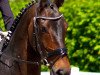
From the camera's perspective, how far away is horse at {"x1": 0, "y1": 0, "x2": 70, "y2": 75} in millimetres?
5977

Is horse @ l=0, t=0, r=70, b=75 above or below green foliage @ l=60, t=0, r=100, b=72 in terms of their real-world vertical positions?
above

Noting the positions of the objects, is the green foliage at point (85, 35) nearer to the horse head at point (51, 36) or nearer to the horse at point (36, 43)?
the horse at point (36, 43)

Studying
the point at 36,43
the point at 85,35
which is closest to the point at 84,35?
the point at 85,35

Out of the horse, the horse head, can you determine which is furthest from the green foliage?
the horse head

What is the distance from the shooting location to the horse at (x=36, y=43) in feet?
19.6

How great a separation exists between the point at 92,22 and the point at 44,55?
7488 mm

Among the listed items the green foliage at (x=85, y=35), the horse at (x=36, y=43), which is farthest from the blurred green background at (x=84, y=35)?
the horse at (x=36, y=43)

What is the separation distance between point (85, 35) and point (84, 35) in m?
0.06

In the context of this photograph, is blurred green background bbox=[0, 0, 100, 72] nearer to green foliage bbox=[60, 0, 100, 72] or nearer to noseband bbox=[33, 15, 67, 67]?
green foliage bbox=[60, 0, 100, 72]

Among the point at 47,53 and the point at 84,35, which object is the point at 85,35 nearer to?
the point at 84,35

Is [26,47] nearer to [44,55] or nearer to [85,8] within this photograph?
[44,55]

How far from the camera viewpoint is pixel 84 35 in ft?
44.8

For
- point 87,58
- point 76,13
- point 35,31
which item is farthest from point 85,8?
point 35,31

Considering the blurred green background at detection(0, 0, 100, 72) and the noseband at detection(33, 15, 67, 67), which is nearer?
the noseband at detection(33, 15, 67, 67)
